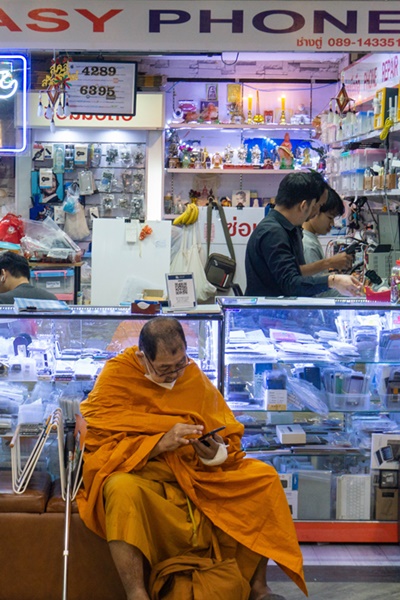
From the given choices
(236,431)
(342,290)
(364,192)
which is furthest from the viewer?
(364,192)

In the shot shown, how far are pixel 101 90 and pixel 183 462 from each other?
5032 mm

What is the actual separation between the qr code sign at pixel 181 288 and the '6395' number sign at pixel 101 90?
3.95 meters

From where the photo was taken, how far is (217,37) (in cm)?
426

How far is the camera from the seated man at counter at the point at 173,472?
11.6ft

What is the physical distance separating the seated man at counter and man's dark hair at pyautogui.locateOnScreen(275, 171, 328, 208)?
1.54 metres

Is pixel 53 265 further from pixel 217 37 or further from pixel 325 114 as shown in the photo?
pixel 217 37

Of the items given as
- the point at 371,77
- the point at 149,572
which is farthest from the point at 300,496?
the point at 371,77

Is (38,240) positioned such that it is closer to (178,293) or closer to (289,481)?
(178,293)

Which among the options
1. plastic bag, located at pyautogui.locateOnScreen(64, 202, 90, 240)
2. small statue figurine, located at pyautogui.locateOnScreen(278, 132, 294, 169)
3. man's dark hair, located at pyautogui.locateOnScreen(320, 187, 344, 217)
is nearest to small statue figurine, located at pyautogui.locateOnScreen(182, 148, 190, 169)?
small statue figurine, located at pyautogui.locateOnScreen(278, 132, 294, 169)

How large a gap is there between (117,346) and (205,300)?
3.43 metres

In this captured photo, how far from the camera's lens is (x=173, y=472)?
12.0 feet

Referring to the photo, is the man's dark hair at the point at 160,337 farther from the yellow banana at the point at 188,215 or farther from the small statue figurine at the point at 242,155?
the small statue figurine at the point at 242,155

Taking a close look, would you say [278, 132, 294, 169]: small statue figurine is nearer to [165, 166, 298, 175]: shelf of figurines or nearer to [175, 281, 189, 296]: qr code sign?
[165, 166, 298, 175]: shelf of figurines

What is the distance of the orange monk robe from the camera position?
3574mm
